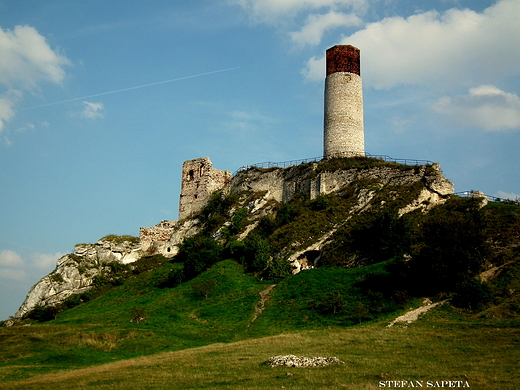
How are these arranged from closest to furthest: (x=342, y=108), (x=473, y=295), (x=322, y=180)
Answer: (x=473, y=295) → (x=322, y=180) → (x=342, y=108)

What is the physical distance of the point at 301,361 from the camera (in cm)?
2262

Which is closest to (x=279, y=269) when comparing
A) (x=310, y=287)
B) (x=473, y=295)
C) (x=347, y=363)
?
(x=310, y=287)

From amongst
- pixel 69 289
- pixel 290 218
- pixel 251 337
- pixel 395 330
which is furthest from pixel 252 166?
pixel 395 330

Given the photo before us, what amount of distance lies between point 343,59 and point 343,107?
19.0 ft

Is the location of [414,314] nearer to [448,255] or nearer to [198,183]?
[448,255]

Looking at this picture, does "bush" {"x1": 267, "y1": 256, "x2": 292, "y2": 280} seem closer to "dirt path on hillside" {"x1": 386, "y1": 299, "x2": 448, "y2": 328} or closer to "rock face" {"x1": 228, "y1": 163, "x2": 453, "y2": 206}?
"rock face" {"x1": 228, "y1": 163, "x2": 453, "y2": 206}

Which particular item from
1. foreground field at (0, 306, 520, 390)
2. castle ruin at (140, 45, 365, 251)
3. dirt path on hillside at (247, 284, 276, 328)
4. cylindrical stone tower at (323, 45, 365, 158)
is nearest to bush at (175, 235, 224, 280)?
castle ruin at (140, 45, 365, 251)

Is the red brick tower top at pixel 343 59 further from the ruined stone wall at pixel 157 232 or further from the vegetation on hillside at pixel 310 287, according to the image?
the ruined stone wall at pixel 157 232

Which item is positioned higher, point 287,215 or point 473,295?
point 287,215

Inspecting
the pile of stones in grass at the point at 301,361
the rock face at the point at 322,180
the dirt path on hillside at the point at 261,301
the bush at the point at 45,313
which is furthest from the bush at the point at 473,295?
the bush at the point at 45,313

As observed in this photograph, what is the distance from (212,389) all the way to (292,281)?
24058 millimetres

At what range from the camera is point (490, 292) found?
105ft

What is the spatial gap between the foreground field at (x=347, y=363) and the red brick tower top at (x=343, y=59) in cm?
3337

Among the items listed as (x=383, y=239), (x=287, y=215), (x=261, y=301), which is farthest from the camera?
(x=287, y=215)
